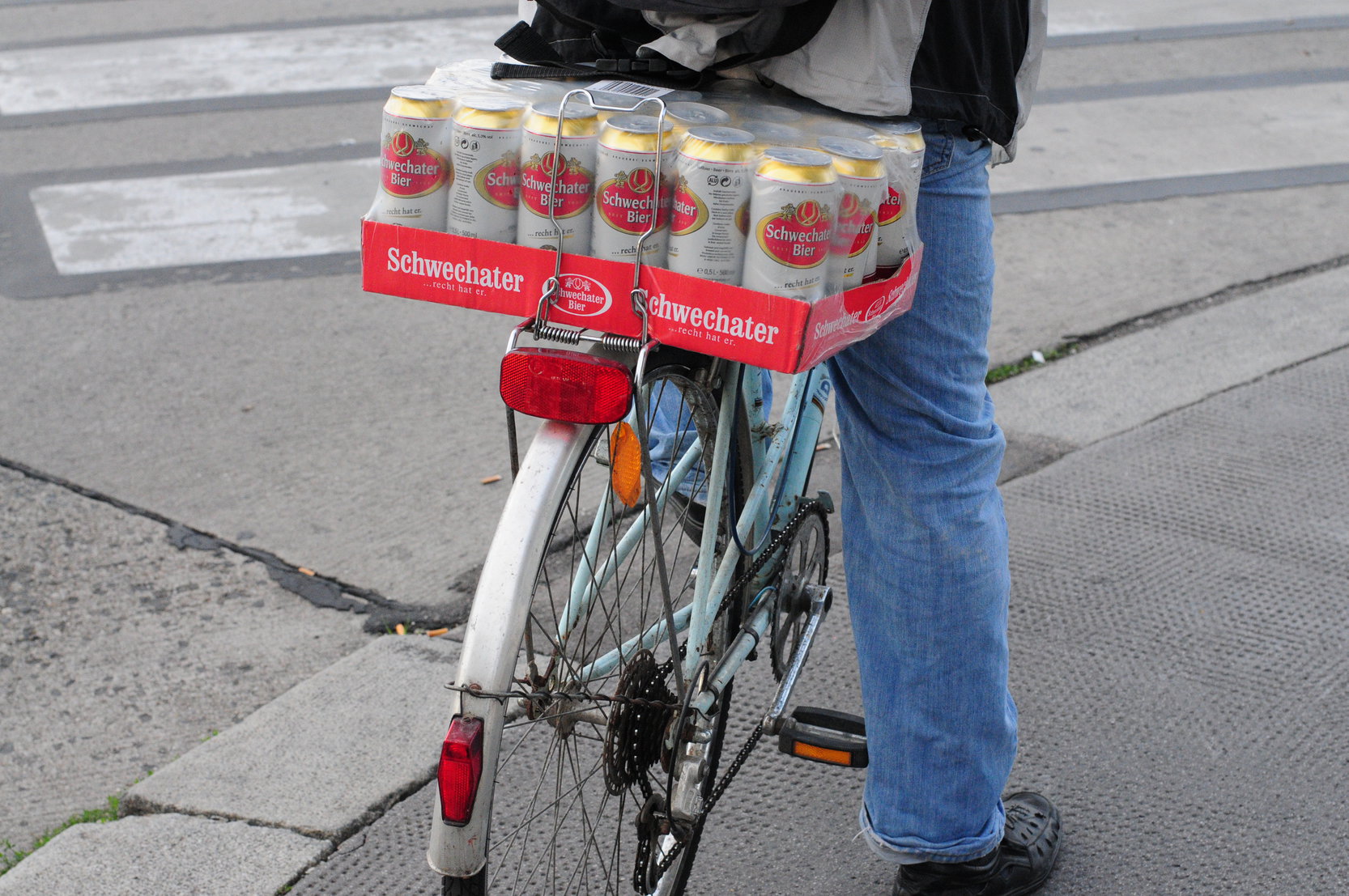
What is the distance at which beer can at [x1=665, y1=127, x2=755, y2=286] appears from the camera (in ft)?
5.34

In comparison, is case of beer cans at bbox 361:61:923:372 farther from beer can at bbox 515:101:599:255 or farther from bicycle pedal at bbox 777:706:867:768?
bicycle pedal at bbox 777:706:867:768

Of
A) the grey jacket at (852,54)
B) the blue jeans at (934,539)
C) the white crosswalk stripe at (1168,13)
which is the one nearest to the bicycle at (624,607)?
the blue jeans at (934,539)

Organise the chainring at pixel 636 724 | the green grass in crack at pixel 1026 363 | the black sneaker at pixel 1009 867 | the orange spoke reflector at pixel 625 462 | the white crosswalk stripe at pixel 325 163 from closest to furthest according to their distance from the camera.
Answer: the orange spoke reflector at pixel 625 462 → the chainring at pixel 636 724 → the black sneaker at pixel 1009 867 → the green grass in crack at pixel 1026 363 → the white crosswalk stripe at pixel 325 163

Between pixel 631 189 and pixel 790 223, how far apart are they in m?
0.20

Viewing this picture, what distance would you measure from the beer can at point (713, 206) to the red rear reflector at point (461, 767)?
1.98 ft

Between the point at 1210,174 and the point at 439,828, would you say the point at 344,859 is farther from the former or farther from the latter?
the point at 1210,174

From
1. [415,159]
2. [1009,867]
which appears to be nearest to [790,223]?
[415,159]

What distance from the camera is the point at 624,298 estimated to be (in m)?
1.68

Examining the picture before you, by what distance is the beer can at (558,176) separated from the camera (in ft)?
5.48

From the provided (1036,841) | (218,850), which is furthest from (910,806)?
(218,850)

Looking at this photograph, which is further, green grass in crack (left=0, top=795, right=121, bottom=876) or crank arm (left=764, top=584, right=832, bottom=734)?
green grass in crack (left=0, top=795, right=121, bottom=876)

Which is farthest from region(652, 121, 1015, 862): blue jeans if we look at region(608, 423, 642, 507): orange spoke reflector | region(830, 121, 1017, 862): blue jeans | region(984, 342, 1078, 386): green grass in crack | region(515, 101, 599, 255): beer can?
region(984, 342, 1078, 386): green grass in crack

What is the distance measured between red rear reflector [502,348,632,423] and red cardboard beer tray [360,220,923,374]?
0.26ft

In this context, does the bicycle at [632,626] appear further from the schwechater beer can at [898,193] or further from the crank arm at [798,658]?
the schwechater beer can at [898,193]
